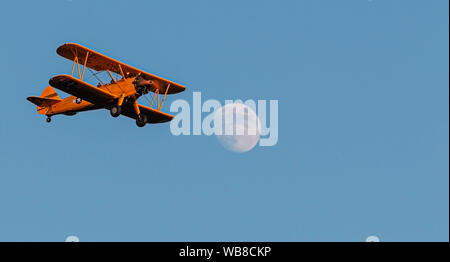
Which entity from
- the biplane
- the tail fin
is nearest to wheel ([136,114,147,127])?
the biplane

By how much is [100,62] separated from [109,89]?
5.15 ft

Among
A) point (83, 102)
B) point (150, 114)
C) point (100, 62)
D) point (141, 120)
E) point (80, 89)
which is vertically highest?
point (100, 62)

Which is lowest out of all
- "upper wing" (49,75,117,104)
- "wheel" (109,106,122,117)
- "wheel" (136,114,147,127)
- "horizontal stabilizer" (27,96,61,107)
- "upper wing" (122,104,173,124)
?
"wheel" (109,106,122,117)

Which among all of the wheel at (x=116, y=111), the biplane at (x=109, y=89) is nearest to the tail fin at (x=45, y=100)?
the biplane at (x=109, y=89)

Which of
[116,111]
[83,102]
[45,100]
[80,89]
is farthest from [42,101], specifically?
[116,111]

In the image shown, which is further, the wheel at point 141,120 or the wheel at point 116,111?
the wheel at point 141,120

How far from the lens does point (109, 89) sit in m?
38.7

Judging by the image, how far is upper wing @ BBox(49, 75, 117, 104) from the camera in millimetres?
36500

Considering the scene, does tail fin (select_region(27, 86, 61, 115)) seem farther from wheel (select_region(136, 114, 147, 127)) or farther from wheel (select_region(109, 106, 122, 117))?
wheel (select_region(109, 106, 122, 117))

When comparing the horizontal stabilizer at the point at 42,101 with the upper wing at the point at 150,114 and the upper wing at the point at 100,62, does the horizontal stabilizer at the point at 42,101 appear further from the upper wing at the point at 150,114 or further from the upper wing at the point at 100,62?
the upper wing at the point at 150,114

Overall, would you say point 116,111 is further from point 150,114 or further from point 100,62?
A: point 150,114

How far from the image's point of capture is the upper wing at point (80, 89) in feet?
120

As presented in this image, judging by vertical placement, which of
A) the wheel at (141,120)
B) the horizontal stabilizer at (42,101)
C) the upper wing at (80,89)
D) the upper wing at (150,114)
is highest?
the horizontal stabilizer at (42,101)
